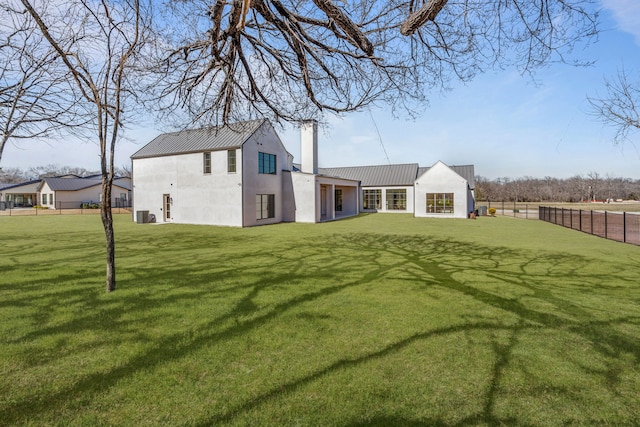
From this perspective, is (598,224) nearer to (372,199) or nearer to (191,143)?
(372,199)

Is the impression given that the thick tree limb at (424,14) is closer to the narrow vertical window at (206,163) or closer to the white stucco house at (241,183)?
the white stucco house at (241,183)

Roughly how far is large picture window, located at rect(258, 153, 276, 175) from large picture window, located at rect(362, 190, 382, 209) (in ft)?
53.1

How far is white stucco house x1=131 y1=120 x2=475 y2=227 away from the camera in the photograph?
811 inches

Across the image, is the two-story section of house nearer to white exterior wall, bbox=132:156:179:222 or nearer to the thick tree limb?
white exterior wall, bbox=132:156:179:222

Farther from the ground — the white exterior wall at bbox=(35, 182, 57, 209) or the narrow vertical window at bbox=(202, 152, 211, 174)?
the narrow vertical window at bbox=(202, 152, 211, 174)

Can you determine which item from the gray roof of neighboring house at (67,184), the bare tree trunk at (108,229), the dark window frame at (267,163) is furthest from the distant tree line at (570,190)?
the bare tree trunk at (108,229)

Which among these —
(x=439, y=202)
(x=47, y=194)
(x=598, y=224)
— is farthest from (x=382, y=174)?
(x=47, y=194)

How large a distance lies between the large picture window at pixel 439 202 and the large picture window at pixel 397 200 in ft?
18.8

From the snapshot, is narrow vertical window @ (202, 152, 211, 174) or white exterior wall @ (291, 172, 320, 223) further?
white exterior wall @ (291, 172, 320, 223)

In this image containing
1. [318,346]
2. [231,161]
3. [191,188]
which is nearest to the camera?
[318,346]

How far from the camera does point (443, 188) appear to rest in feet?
94.4

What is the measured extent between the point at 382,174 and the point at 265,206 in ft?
62.6

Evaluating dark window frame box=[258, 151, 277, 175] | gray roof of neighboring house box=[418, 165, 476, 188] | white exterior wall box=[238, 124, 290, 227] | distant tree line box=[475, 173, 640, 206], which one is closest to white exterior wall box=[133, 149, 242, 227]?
white exterior wall box=[238, 124, 290, 227]

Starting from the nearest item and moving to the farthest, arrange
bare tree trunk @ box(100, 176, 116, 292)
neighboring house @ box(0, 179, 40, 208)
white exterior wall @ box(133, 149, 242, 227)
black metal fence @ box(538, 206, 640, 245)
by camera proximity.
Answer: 1. bare tree trunk @ box(100, 176, 116, 292)
2. black metal fence @ box(538, 206, 640, 245)
3. white exterior wall @ box(133, 149, 242, 227)
4. neighboring house @ box(0, 179, 40, 208)
